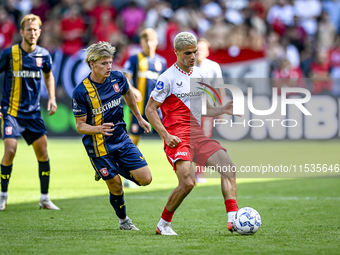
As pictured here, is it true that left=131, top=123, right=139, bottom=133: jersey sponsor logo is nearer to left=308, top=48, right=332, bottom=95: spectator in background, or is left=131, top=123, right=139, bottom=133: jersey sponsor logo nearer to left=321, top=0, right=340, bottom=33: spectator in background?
left=308, top=48, right=332, bottom=95: spectator in background

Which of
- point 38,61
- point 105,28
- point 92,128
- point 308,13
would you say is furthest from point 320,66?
point 92,128

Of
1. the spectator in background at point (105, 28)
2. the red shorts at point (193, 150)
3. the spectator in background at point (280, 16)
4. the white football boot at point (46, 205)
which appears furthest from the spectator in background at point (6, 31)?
the red shorts at point (193, 150)

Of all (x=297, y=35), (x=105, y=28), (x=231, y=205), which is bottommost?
(x=231, y=205)

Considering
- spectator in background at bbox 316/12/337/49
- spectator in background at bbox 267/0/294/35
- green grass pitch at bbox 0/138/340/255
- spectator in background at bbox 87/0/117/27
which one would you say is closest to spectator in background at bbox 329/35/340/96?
spectator in background at bbox 316/12/337/49

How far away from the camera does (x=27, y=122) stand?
24.0 feet

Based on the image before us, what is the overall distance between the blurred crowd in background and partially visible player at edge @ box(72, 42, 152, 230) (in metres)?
11.3

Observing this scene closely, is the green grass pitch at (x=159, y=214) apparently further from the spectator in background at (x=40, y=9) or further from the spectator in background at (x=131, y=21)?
the spectator in background at (x=40, y=9)

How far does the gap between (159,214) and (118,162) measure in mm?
1272

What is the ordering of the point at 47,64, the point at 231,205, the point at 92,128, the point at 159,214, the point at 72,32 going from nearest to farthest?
1. the point at 231,205
2. the point at 92,128
3. the point at 159,214
4. the point at 47,64
5. the point at 72,32

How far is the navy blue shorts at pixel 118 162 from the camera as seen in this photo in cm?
567

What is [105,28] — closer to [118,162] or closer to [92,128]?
[118,162]

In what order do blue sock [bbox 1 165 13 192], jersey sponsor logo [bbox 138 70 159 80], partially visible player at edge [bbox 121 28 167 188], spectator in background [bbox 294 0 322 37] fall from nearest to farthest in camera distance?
blue sock [bbox 1 165 13 192]
partially visible player at edge [bbox 121 28 167 188]
jersey sponsor logo [bbox 138 70 159 80]
spectator in background [bbox 294 0 322 37]

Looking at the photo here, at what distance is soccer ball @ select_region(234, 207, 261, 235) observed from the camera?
5141 mm

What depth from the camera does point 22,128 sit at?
23.8 feet
